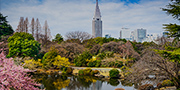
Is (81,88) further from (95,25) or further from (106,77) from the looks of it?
(95,25)

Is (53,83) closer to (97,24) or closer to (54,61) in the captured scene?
(54,61)

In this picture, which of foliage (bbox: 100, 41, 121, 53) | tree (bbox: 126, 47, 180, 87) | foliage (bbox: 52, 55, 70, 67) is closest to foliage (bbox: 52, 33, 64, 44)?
foliage (bbox: 100, 41, 121, 53)

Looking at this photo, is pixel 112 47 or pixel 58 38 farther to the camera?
pixel 58 38

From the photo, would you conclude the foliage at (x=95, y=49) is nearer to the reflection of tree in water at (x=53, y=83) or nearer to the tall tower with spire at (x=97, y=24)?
the reflection of tree in water at (x=53, y=83)

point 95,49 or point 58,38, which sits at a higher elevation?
point 58,38

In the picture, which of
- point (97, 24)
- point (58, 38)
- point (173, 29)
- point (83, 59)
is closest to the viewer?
point (173, 29)

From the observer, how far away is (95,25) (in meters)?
78.8

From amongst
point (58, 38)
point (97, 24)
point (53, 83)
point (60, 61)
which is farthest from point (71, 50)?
point (97, 24)

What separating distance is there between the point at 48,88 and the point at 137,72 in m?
6.37

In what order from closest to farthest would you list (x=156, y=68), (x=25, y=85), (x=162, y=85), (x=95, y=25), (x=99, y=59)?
(x=25, y=85) → (x=156, y=68) → (x=162, y=85) → (x=99, y=59) → (x=95, y=25)

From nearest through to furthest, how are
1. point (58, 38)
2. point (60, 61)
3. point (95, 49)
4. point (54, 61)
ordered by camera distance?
1. point (60, 61)
2. point (54, 61)
3. point (95, 49)
4. point (58, 38)

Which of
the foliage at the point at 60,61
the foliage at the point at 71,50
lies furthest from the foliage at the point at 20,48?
the foliage at the point at 71,50

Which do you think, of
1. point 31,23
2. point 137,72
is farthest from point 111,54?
point 31,23

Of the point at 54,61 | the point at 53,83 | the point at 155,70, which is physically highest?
the point at 155,70
